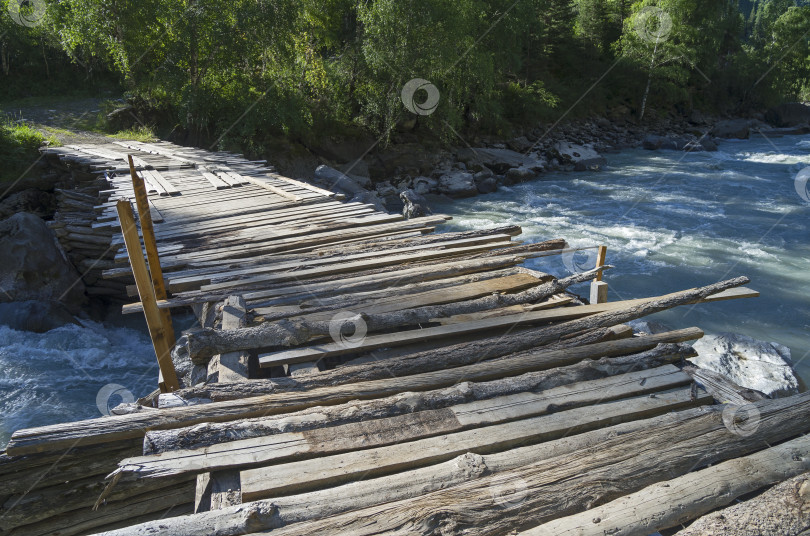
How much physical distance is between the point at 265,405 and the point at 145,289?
134 cm

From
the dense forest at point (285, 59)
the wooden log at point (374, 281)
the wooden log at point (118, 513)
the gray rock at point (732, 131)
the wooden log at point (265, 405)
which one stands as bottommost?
the wooden log at point (118, 513)

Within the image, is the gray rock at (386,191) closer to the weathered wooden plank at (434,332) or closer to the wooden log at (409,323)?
the wooden log at (409,323)

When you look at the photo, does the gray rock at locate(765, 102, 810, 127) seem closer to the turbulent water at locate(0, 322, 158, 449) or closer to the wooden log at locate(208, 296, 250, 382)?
the turbulent water at locate(0, 322, 158, 449)

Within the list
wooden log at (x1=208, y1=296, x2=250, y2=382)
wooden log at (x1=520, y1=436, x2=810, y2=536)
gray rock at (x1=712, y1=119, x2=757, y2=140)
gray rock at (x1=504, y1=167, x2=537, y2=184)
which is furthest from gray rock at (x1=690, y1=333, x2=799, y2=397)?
gray rock at (x1=712, y1=119, x2=757, y2=140)

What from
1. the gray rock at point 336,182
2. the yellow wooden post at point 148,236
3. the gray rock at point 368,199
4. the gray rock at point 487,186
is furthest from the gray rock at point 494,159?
the yellow wooden post at point 148,236

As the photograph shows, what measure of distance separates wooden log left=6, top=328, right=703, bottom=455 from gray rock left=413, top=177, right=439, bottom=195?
1339 centimetres

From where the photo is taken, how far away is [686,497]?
2.05 m

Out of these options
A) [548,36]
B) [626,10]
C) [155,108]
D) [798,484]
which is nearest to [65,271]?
[798,484]

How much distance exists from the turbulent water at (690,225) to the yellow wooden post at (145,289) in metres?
6.84

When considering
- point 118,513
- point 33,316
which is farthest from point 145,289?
point 33,316

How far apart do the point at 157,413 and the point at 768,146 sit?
2656cm

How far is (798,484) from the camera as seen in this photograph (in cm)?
208

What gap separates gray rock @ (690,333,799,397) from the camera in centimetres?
571

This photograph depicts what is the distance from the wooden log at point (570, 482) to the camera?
189 cm
